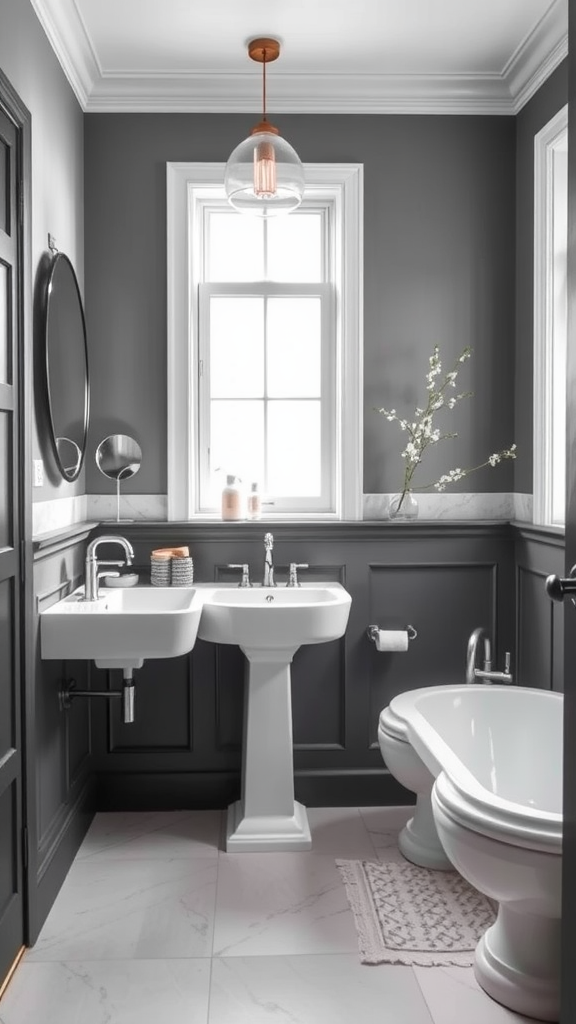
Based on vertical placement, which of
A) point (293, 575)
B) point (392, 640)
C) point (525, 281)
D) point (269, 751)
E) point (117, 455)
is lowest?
point (269, 751)

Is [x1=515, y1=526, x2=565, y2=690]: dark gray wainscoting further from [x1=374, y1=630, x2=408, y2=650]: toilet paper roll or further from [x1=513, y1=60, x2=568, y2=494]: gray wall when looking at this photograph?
[x1=374, y1=630, x2=408, y2=650]: toilet paper roll

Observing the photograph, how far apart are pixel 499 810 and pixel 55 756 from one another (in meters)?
1.39

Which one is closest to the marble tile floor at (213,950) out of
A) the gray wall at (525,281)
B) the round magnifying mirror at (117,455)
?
the round magnifying mirror at (117,455)

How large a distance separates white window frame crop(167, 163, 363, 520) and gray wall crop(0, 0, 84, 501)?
1.12ft

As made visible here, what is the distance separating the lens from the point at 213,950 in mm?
2221

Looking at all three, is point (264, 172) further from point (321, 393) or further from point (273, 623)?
point (273, 623)

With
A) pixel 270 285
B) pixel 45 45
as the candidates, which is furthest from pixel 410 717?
pixel 45 45

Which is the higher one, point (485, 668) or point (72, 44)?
point (72, 44)

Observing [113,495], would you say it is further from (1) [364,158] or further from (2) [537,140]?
(2) [537,140]

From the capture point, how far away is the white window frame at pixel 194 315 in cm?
318

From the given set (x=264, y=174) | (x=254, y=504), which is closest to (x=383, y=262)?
(x=264, y=174)

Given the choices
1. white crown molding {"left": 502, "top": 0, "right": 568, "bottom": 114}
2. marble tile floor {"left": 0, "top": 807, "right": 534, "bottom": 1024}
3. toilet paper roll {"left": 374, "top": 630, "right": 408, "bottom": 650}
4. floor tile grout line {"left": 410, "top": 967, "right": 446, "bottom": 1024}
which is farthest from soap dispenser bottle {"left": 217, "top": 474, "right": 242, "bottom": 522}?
white crown molding {"left": 502, "top": 0, "right": 568, "bottom": 114}

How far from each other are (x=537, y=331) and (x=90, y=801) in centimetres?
231

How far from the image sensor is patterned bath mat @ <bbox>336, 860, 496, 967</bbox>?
2.20 m
